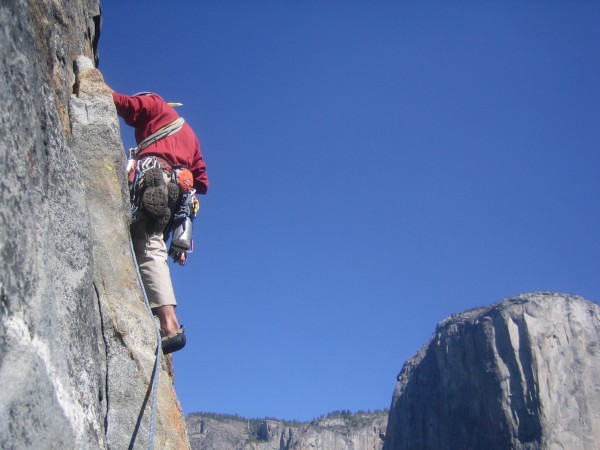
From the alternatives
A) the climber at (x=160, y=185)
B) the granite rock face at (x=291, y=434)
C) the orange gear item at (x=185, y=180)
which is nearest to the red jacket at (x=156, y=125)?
the climber at (x=160, y=185)

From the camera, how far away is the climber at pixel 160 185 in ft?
15.8

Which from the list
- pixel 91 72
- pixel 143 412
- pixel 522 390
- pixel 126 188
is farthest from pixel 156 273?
pixel 522 390

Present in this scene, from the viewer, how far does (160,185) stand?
500 cm

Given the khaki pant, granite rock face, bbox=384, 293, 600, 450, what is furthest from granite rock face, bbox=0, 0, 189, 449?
granite rock face, bbox=384, 293, 600, 450

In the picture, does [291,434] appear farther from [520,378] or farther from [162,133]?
[162,133]

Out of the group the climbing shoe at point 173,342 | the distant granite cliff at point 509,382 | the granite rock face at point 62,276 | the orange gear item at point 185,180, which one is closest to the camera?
the granite rock face at point 62,276

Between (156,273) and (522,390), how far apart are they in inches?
2672

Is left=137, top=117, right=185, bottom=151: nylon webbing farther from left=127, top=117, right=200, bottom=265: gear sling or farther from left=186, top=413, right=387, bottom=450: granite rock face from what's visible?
left=186, top=413, right=387, bottom=450: granite rock face

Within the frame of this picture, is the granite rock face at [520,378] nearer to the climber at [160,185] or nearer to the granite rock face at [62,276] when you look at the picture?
the climber at [160,185]

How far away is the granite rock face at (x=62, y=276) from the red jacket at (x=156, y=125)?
2.69 ft

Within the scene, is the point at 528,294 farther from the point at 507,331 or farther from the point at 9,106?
the point at 9,106

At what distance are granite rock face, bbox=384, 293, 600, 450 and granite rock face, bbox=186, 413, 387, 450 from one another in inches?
1290

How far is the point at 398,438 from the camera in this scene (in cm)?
8569

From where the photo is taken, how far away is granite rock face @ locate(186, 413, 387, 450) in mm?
110688
